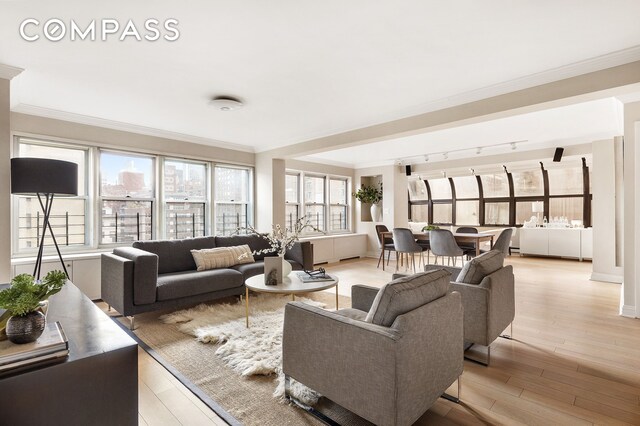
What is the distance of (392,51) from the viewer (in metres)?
2.59

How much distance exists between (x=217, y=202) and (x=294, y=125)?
207 centimetres

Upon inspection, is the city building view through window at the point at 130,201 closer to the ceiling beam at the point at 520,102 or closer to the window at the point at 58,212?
the window at the point at 58,212

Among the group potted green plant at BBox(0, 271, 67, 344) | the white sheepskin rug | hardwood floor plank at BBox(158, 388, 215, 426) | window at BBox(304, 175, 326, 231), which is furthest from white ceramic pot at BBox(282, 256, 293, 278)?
window at BBox(304, 175, 326, 231)

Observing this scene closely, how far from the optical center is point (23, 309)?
1.07 meters

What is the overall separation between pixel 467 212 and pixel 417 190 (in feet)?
5.27

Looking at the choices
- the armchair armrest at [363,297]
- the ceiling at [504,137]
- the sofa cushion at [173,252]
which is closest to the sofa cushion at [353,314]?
the armchair armrest at [363,297]

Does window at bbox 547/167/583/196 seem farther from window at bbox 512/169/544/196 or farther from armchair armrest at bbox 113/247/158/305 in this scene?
armchair armrest at bbox 113/247/158/305

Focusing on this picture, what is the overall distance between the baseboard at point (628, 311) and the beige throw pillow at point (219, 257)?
4.31 meters

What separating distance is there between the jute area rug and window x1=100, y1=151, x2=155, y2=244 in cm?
196

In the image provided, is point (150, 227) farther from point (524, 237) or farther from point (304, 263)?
point (524, 237)

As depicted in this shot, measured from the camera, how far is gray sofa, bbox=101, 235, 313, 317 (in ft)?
10.6

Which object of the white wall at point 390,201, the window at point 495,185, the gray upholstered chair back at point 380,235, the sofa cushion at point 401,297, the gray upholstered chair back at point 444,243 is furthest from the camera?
the window at point 495,185

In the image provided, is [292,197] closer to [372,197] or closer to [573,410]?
[372,197]

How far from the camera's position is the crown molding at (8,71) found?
2773mm
